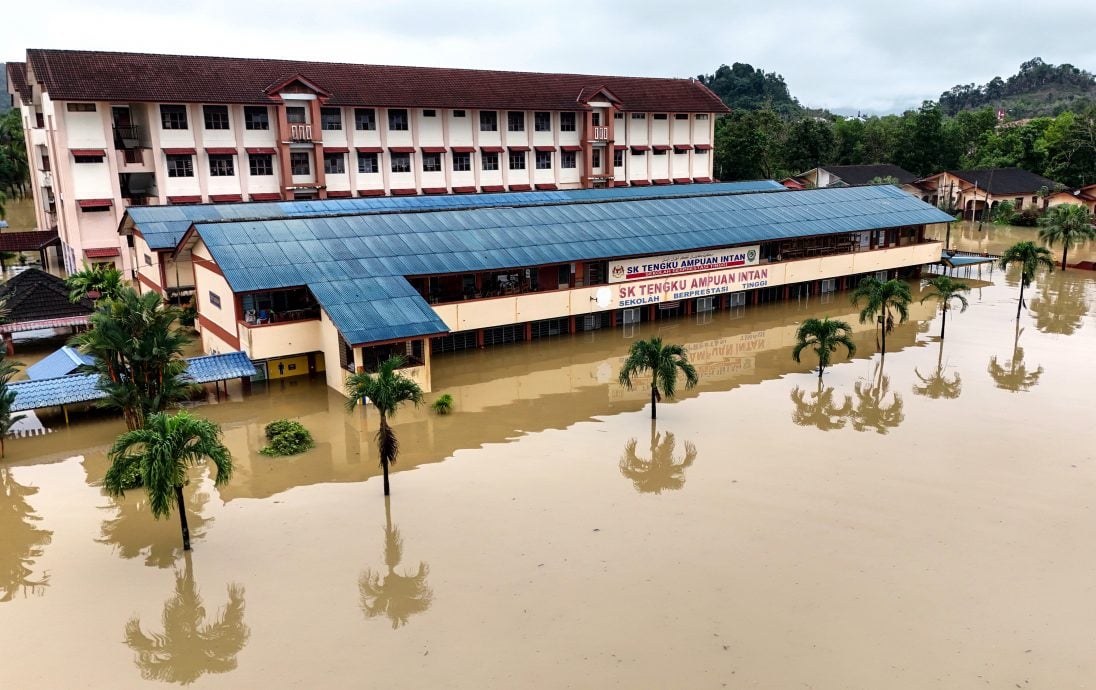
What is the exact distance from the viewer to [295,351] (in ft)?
100

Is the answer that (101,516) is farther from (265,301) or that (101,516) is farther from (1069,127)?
(1069,127)

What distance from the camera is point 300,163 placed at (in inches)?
2115

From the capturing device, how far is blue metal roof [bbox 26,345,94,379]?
28156mm

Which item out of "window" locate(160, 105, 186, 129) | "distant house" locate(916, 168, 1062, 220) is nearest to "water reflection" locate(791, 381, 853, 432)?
"window" locate(160, 105, 186, 129)

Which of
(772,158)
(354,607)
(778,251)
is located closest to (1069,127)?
(772,158)

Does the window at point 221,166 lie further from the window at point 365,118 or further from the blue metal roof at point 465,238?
the blue metal roof at point 465,238

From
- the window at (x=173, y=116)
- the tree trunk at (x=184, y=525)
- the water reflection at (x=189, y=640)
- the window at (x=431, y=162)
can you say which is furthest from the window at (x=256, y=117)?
the water reflection at (x=189, y=640)

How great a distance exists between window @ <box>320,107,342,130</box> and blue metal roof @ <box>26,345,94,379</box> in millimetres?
28850

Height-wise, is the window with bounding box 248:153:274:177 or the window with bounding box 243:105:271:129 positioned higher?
the window with bounding box 243:105:271:129

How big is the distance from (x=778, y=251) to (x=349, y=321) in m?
25.4

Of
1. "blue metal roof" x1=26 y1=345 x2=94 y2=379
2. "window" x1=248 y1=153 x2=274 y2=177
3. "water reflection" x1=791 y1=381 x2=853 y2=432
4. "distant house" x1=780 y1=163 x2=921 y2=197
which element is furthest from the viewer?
"distant house" x1=780 y1=163 x2=921 y2=197

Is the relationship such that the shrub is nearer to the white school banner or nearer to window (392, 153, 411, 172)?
the white school banner

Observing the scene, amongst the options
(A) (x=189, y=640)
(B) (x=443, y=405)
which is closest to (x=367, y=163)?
(B) (x=443, y=405)

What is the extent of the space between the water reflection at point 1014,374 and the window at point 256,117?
142 feet
